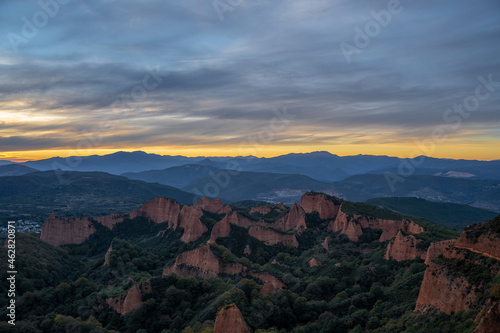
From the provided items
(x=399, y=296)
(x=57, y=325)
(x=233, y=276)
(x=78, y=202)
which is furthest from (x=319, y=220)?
(x=78, y=202)

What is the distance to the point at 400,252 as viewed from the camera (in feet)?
152

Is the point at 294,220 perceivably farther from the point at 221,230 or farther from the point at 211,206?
the point at 211,206

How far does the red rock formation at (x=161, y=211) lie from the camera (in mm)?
86494

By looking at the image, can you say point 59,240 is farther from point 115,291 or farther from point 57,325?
point 57,325

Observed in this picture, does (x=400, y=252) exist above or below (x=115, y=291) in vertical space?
above

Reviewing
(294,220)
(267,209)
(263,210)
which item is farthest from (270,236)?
(263,210)

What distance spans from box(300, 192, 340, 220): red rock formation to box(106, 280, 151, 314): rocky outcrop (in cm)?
5279

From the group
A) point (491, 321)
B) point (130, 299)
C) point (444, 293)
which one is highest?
point (491, 321)

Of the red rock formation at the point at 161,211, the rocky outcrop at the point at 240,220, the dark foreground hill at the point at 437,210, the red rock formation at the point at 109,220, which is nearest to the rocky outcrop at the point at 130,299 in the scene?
the rocky outcrop at the point at 240,220

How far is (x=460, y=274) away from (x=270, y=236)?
4778 cm

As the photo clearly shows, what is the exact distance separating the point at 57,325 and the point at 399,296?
34346 millimetres

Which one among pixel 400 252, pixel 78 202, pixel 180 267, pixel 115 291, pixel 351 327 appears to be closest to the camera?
pixel 351 327

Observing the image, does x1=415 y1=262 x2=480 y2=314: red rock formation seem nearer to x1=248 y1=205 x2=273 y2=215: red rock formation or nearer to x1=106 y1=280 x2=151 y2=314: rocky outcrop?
x1=106 y1=280 x2=151 y2=314: rocky outcrop

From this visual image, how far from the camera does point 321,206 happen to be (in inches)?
3351
